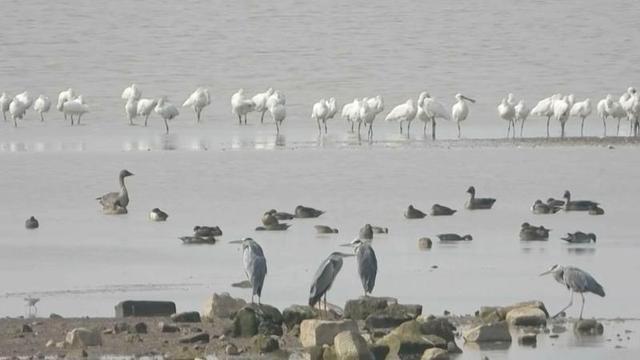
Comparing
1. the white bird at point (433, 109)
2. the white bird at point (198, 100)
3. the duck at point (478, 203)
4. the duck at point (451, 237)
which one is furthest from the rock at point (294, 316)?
the white bird at point (198, 100)

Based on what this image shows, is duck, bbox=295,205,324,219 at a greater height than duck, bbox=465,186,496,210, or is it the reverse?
duck, bbox=465,186,496,210

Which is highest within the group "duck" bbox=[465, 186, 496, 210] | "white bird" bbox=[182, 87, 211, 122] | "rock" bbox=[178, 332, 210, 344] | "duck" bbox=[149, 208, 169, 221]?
"white bird" bbox=[182, 87, 211, 122]

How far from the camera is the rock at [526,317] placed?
36.4 feet

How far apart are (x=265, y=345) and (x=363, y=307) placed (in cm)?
127

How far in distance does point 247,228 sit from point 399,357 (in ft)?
23.5

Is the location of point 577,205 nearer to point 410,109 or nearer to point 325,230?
point 325,230

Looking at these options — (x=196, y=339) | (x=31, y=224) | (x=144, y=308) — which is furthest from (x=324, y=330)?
(x=31, y=224)

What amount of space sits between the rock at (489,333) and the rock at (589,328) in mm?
568

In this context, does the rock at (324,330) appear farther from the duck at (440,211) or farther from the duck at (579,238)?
the duck at (440,211)

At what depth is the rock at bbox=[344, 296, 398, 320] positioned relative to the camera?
1115 cm

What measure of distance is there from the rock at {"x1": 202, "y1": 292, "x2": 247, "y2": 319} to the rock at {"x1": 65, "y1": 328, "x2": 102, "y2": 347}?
4.02 feet

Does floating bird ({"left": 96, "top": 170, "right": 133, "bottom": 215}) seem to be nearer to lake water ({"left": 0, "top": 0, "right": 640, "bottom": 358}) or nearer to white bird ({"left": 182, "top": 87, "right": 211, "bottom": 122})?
lake water ({"left": 0, "top": 0, "right": 640, "bottom": 358})

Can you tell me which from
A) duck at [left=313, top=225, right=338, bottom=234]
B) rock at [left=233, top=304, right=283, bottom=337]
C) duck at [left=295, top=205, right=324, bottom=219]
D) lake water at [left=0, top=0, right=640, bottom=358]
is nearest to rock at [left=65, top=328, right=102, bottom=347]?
rock at [left=233, top=304, right=283, bottom=337]

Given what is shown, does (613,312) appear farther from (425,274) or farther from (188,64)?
(188,64)
